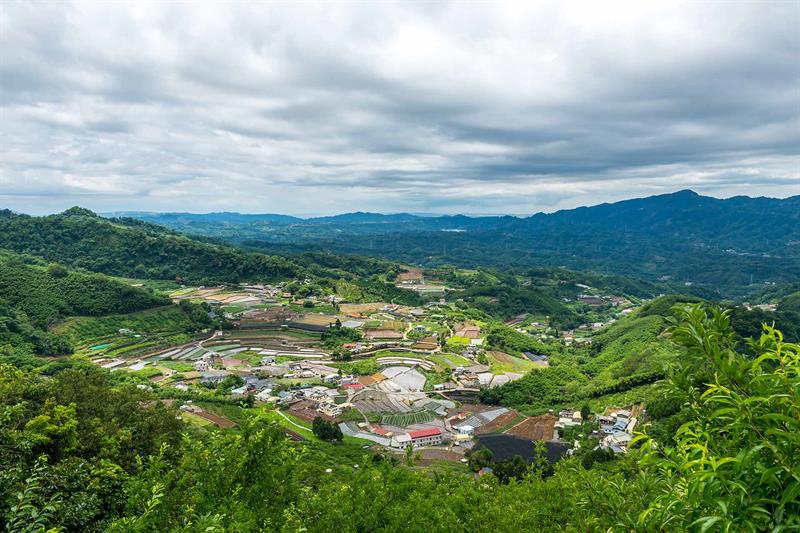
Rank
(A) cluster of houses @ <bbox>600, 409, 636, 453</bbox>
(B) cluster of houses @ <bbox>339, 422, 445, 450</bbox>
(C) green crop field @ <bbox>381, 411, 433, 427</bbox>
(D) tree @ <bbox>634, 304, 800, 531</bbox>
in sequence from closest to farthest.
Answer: (D) tree @ <bbox>634, 304, 800, 531</bbox> < (A) cluster of houses @ <bbox>600, 409, 636, 453</bbox> < (B) cluster of houses @ <bbox>339, 422, 445, 450</bbox> < (C) green crop field @ <bbox>381, 411, 433, 427</bbox>

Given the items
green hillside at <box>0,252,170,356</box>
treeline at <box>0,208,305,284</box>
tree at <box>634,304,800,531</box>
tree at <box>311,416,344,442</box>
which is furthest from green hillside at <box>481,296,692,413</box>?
treeline at <box>0,208,305,284</box>

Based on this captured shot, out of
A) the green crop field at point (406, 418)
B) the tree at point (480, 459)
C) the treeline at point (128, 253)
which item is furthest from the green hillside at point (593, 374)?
the treeline at point (128, 253)

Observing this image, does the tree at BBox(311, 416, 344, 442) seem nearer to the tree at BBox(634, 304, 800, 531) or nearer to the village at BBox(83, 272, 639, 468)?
the village at BBox(83, 272, 639, 468)

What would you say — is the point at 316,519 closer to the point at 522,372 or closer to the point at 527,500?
the point at 527,500

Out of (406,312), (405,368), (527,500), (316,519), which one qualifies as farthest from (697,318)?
(406,312)

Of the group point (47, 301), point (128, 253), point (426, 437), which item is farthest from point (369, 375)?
point (128, 253)

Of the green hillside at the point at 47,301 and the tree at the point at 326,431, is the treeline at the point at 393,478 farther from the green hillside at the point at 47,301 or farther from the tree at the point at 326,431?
the green hillside at the point at 47,301

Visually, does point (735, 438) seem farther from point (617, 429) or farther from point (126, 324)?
point (126, 324)
